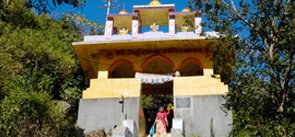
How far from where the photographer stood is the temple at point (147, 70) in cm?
1213

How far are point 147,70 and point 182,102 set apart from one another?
11.9 ft

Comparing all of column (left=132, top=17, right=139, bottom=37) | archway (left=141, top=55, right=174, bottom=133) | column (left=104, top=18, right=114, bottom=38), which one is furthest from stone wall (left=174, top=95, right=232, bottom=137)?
column (left=104, top=18, right=114, bottom=38)

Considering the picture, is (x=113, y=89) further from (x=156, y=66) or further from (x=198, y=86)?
(x=156, y=66)

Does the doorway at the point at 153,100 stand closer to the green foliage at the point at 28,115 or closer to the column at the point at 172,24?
the column at the point at 172,24

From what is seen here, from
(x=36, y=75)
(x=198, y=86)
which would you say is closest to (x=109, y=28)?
(x=36, y=75)

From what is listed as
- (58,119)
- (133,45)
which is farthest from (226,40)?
(133,45)

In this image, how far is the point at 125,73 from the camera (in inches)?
665

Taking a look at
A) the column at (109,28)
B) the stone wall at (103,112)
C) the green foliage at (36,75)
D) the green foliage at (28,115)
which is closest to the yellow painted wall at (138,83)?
the stone wall at (103,112)

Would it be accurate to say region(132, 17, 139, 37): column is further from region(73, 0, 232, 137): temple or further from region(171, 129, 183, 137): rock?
region(171, 129, 183, 137): rock

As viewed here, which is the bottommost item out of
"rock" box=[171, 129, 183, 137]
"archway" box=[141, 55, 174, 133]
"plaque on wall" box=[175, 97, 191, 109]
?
"rock" box=[171, 129, 183, 137]

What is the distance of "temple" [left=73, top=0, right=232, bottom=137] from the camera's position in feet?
39.8

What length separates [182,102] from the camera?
1251 cm

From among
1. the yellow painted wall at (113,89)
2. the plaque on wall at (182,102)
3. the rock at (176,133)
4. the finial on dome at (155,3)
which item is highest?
the finial on dome at (155,3)

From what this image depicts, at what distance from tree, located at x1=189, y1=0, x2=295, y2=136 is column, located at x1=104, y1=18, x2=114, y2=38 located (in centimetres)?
726
